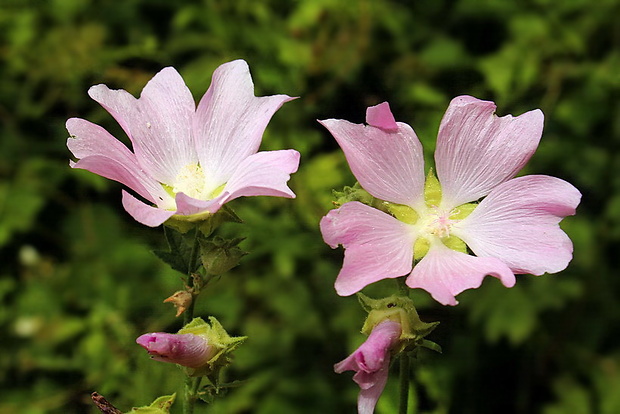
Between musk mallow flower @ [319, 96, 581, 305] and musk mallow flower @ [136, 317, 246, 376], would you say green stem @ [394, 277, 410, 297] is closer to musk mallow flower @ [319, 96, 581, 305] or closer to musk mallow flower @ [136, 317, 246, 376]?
musk mallow flower @ [319, 96, 581, 305]

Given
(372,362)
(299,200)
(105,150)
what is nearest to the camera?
(372,362)

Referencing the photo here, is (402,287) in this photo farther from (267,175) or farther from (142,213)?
(142,213)

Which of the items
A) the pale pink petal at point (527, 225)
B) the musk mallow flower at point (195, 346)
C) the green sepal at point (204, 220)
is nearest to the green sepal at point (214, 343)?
the musk mallow flower at point (195, 346)

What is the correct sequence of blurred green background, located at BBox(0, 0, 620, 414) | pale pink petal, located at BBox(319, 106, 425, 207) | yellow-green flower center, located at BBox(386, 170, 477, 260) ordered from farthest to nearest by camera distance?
blurred green background, located at BBox(0, 0, 620, 414) → yellow-green flower center, located at BBox(386, 170, 477, 260) → pale pink petal, located at BBox(319, 106, 425, 207)

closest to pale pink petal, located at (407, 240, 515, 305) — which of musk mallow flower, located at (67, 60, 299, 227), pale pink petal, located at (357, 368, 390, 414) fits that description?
Result: pale pink petal, located at (357, 368, 390, 414)

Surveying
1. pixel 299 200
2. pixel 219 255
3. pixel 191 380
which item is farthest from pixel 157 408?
pixel 299 200

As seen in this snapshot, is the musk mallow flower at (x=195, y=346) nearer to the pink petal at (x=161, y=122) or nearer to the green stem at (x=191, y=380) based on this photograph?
the green stem at (x=191, y=380)

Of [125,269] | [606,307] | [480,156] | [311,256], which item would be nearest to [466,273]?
[480,156]
